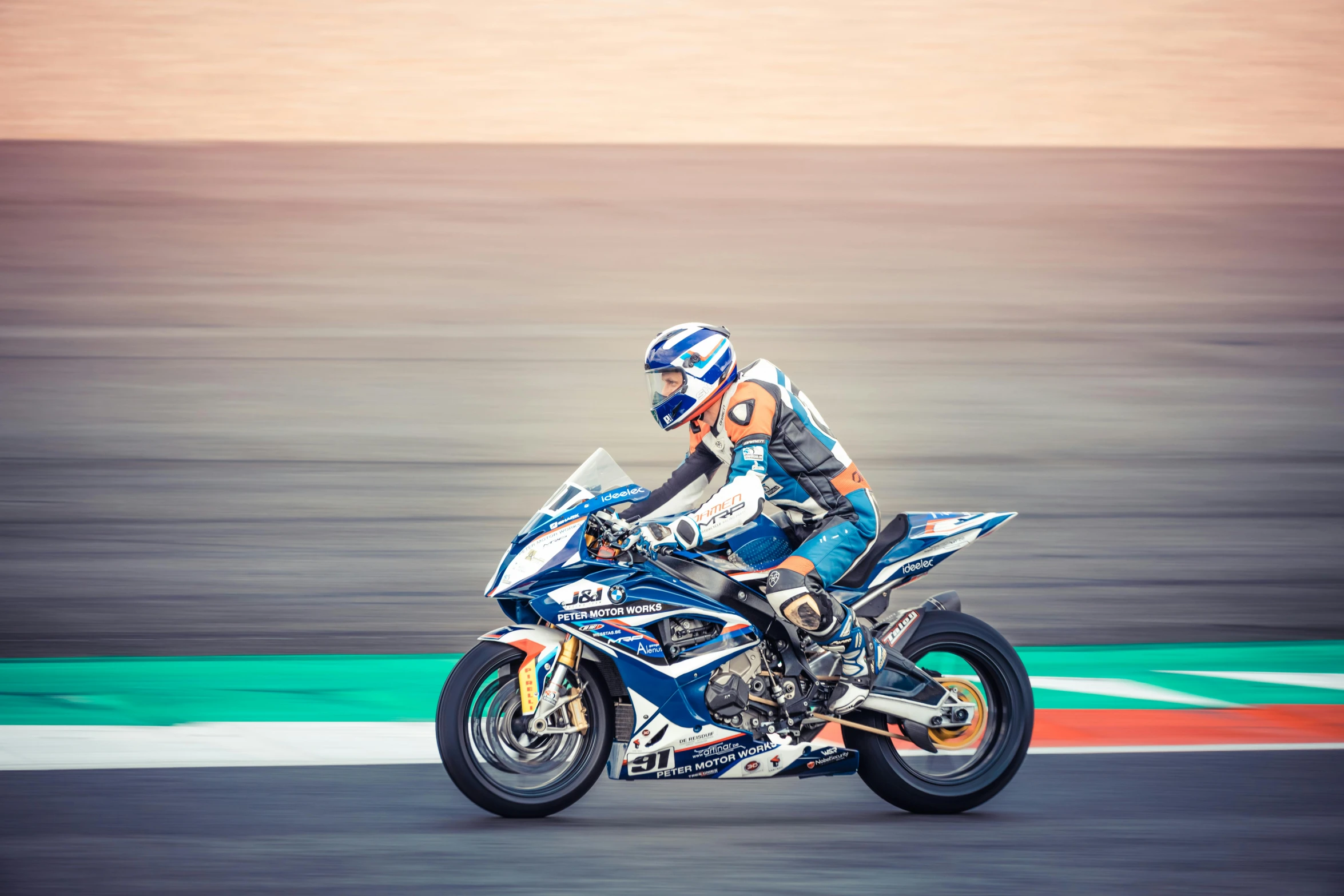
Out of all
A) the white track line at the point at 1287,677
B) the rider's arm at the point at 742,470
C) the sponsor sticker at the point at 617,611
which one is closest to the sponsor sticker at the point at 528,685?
the sponsor sticker at the point at 617,611

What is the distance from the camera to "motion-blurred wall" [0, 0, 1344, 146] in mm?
15570

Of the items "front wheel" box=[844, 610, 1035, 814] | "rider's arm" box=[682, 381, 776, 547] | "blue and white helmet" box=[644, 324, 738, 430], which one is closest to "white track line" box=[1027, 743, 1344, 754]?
"front wheel" box=[844, 610, 1035, 814]

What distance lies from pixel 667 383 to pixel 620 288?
7.28 m

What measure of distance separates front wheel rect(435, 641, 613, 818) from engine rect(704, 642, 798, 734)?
0.45 m

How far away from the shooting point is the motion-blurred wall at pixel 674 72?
51.1 ft

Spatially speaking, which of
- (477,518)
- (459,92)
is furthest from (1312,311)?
(459,92)

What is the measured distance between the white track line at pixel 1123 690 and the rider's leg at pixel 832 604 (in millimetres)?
2376

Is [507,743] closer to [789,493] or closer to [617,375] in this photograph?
[789,493]

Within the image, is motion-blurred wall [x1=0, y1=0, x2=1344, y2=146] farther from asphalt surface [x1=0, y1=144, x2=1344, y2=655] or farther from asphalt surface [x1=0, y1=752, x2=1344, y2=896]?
asphalt surface [x1=0, y1=752, x2=1344, y2=896]

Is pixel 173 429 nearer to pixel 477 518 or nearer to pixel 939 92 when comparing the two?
pixel 477 518

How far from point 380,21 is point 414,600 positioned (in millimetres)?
9530

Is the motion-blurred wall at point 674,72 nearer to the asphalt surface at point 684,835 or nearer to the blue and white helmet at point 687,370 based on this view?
the blue and white helmet at point 687,370

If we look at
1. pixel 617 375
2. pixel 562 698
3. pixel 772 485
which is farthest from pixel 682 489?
pixel 617 375

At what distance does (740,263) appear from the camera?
43.7 ft
